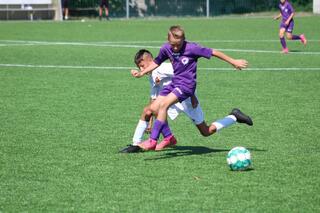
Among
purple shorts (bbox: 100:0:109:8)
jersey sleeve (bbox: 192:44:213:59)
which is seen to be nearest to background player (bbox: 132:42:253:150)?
jersey sleeve (bbox: 192:44:213:59)

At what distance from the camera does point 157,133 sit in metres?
10.3

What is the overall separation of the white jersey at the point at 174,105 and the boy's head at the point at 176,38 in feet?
2.51

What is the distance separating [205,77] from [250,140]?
8417 mm

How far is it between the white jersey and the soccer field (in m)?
0.48

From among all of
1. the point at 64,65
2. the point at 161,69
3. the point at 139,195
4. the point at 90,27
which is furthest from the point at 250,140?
the point at 90,27

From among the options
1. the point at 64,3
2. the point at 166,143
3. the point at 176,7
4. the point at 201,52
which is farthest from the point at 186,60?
the point at 176,7

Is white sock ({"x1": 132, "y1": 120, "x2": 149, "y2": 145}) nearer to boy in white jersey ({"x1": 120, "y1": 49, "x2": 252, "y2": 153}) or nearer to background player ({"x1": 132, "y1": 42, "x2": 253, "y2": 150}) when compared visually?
boy in white jersey ({"x1": 120, "y1": 49, "x2": 252, "y2": 153})

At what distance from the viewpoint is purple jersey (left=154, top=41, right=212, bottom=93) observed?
10.3 m

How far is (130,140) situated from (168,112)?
97 centimetres

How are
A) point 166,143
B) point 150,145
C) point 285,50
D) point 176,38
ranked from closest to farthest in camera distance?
point 176,38 → point 150,145 → point 166,143 → point 285,50

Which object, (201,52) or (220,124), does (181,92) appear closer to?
(201,52)

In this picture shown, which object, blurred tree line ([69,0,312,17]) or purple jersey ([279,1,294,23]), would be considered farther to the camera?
blurred tree line ([69,0,312,17])

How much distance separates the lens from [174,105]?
10.8 metres

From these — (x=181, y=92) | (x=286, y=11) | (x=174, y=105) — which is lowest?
(x=174, y=105)
